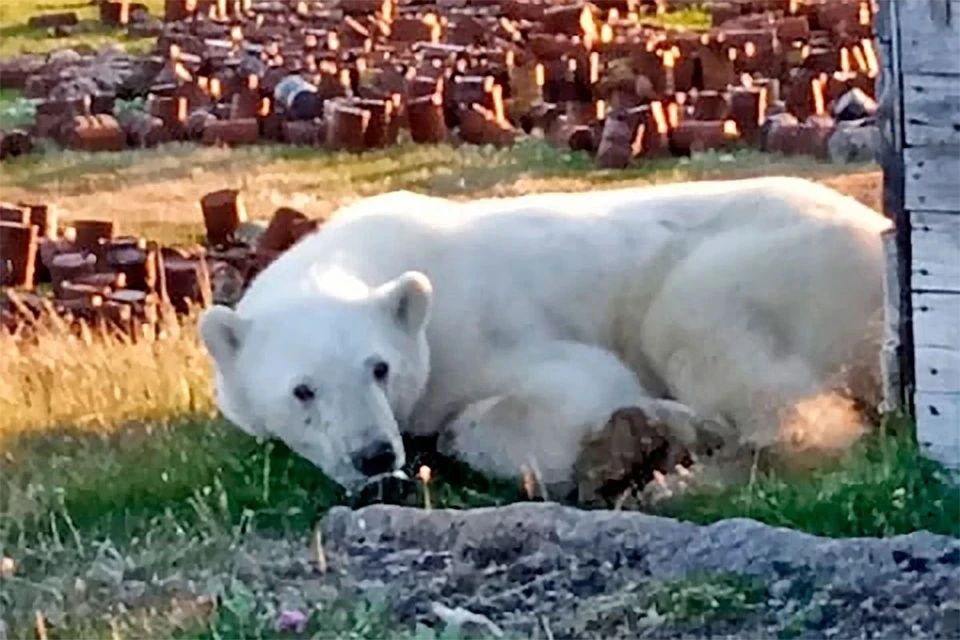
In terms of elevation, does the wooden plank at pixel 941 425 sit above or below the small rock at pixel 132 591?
above

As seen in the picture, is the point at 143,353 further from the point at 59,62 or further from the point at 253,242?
the point at 59,62

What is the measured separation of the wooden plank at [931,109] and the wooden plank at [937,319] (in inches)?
14.8

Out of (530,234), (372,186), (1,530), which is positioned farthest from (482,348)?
(372,186)

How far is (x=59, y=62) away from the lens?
725 inches

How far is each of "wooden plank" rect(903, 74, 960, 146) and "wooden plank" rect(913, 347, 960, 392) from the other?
0.51 m

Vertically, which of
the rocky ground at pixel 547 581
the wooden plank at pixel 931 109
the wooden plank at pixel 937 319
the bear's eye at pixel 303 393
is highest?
the wooden plank at pixel 931 109

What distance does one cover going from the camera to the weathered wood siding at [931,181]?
5.43 m

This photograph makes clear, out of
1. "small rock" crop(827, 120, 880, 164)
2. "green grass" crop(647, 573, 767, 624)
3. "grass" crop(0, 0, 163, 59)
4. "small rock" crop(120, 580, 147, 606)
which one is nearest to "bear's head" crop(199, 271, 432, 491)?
"small rock" crop(120, 580, 147, 606)

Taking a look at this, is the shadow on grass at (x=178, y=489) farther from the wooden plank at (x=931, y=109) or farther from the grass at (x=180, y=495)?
the wooden plank at (x=931, y=109)

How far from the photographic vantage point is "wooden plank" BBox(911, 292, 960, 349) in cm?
547

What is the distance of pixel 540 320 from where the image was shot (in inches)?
259

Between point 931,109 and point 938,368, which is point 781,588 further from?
point 931,109

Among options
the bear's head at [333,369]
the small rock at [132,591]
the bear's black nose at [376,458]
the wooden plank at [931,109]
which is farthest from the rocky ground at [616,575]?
the wooden plank at [931,109]

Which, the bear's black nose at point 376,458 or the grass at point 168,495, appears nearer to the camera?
the grass at point 168,495
